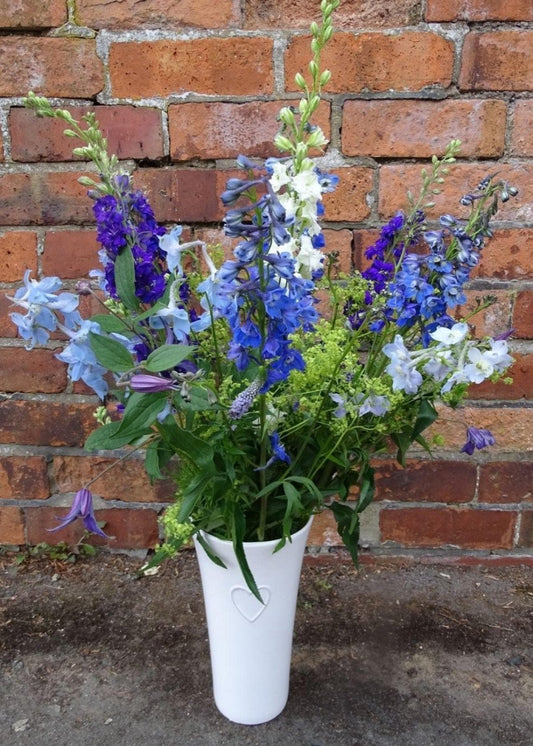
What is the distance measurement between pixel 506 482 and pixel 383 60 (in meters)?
0.72

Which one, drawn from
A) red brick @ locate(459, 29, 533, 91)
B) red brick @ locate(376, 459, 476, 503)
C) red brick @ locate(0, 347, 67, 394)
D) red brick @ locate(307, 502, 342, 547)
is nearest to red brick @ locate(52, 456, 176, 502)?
red brick @ locate(0, 347, 67, 394)

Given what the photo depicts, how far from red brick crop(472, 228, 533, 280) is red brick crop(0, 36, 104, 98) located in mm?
659

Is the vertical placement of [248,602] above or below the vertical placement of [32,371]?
below

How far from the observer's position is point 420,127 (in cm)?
104

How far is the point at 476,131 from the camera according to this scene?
103 centimetres

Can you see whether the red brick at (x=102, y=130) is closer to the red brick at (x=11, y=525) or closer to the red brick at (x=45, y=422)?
A: the red brick at (x=45, y=422)

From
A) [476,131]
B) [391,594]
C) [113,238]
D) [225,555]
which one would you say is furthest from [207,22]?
[391,594]

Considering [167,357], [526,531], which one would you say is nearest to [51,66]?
[167,357]

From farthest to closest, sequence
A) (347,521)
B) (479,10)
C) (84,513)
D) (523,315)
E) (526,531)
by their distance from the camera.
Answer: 1. (526,531)
2. (523,315)
3. (479,10)
4. (347,521)
5. (84,513)

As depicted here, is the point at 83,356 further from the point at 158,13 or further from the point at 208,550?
the point at 158,13

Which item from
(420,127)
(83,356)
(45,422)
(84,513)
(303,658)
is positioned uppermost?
(420,127)

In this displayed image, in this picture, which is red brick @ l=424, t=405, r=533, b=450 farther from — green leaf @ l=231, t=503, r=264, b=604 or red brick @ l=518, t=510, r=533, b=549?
green leaf @ l=231, t=503, r=264, b=604

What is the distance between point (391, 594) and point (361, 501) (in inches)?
Result: 17.8

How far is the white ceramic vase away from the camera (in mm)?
821
